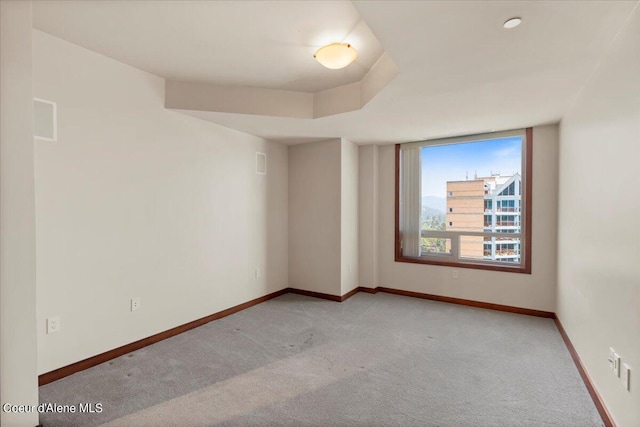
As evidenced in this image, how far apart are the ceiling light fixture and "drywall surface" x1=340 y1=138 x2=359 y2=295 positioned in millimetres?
2089

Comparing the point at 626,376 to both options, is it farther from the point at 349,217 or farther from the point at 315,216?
the point at 315,216

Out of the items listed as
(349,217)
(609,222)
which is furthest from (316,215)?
(609,222)

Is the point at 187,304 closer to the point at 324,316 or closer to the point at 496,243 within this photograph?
the point at 324,316

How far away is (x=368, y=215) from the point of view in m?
4.82

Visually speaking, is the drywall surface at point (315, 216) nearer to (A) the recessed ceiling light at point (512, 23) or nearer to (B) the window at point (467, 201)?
(B) the window at point (467, 201)

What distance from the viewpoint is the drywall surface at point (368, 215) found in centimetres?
480

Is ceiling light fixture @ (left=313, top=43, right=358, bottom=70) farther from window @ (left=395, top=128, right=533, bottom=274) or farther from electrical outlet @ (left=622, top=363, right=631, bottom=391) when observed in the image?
window @ (left=395, top=128, right=533, bottom=274)

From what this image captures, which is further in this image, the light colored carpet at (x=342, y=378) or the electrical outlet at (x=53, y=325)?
the electrical outlet at (x=53, y=325)

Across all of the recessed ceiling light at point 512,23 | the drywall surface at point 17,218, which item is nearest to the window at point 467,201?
the recessed ceiling light at point 512,23

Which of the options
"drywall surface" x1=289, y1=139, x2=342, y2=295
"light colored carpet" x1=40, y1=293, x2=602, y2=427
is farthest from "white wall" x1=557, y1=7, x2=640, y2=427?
"drywall surface" x1=289, y1=139, x2=342, y2=295

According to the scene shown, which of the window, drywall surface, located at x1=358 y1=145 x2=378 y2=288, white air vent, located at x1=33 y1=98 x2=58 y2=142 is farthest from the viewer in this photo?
drywall surface, located at x1=358 y1=145 x2=378 y2=288

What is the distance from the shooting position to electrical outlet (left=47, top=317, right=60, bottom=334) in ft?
7.43

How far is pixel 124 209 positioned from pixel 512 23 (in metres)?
3.12

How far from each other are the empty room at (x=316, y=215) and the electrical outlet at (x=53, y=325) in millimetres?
12
